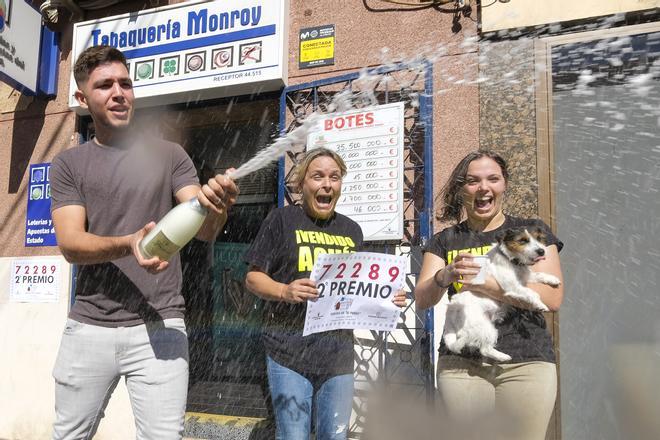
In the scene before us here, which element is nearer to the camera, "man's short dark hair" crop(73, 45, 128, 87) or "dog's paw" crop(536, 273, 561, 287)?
"man's short dark hair" crop(73, 45, 128, 87)

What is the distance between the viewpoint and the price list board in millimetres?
5348

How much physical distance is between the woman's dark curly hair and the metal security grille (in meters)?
1.92

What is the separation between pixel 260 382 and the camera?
736 cm

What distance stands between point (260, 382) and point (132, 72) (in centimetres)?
410

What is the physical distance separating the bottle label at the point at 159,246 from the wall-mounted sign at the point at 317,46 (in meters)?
4.34

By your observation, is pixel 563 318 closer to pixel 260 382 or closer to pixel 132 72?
pixel 260 382

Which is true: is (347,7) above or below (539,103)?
above

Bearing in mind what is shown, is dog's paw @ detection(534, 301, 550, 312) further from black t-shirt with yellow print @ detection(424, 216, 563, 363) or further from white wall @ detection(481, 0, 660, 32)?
white wall @ detection(481, 0, 660, 32)

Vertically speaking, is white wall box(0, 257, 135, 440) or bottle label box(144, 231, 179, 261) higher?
bottle label box(144, 231, 179, 261)

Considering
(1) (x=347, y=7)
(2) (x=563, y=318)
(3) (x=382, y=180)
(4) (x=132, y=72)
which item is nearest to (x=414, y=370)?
(2) (x=563, y=318)

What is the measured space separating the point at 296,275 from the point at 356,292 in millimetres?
357

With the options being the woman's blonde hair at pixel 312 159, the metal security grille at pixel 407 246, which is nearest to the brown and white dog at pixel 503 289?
the woman's blonde hair at pixel 312 159

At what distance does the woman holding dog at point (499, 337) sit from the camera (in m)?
2.78

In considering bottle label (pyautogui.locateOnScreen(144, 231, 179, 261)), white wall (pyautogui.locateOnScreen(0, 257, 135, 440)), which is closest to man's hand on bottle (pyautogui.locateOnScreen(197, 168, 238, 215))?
bottle label (pyautogui.locateOnScreen(144, 231, 179, 261))
